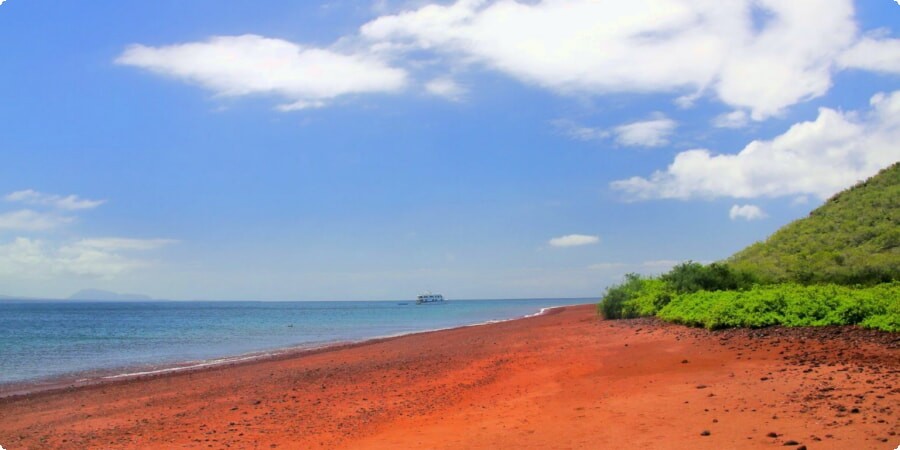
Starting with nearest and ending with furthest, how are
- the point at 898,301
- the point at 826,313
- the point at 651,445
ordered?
1. the point at 651,445
2. the point at 898,301
3. the point at 826,313

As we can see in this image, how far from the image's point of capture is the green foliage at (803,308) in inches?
546

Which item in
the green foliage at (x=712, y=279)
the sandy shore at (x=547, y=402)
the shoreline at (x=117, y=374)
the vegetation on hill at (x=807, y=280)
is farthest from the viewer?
the green foliage at (x=712, y=279)

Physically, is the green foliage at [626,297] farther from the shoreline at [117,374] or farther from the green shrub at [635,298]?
the shoreline at [117,374]

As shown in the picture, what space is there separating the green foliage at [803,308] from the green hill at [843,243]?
4.41 m

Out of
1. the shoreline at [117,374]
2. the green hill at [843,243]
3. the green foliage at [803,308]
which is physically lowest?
the shoreline at [117,374]

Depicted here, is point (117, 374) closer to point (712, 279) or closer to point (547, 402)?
point (547, 402)

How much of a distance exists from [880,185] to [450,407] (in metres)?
30.6

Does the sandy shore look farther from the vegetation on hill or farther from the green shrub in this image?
the green shrub

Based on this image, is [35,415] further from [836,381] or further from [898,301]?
[898,301]

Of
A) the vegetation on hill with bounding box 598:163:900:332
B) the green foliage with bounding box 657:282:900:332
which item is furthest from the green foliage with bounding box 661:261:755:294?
the green foliage with bounding box 657:282:900:332

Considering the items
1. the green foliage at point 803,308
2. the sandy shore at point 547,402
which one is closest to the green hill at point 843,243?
the green foliage at point 803,308

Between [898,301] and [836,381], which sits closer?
[836,381]

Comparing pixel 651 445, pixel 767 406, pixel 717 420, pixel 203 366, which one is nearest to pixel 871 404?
pixel 767 406

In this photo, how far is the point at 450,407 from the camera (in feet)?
40.7
